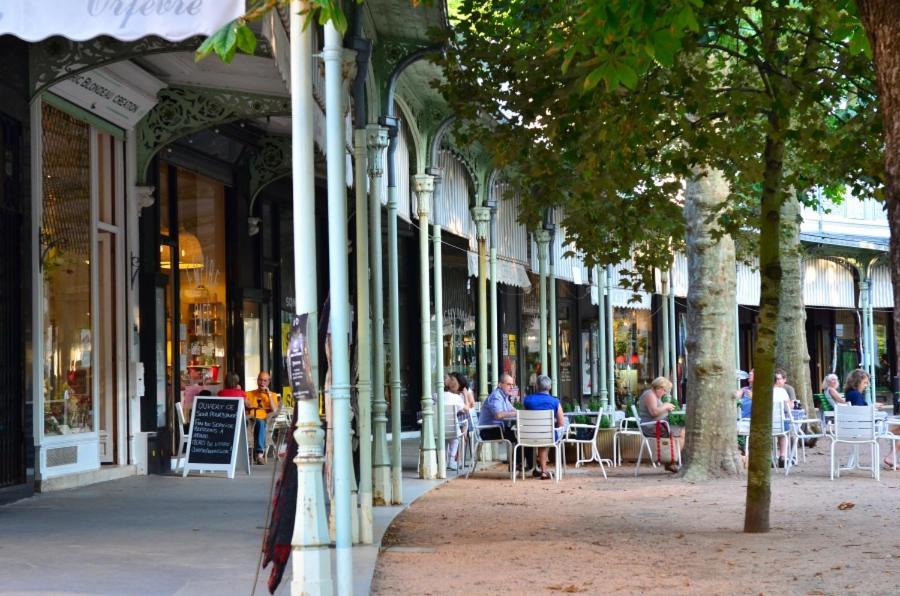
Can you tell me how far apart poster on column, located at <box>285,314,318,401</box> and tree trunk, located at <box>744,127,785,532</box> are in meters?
5.53

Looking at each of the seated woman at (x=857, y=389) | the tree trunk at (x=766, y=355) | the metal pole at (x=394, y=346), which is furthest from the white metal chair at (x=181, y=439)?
the seated woman at (x=857, y=389)

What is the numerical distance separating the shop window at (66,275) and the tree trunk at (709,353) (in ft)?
24.3

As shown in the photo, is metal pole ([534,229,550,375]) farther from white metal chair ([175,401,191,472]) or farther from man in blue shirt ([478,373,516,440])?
white metal chair ([175,401,191,472])

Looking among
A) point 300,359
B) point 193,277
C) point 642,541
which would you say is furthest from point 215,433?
point 300,359

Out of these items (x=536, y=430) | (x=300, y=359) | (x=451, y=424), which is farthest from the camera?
(x=451, y=424)

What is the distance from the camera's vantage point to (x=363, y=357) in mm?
10266

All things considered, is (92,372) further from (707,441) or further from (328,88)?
(328,88)

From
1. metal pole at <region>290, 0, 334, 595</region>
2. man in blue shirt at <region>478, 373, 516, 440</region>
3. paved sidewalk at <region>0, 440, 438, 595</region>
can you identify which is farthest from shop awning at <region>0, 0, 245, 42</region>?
man in blue shirt at <region>478, 373, 516, 440</region>

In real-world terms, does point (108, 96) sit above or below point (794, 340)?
above

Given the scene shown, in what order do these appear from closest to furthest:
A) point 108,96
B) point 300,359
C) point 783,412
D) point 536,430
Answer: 1. point 300,359
2. point 108,96
3. point 536,430
4. point 783,412

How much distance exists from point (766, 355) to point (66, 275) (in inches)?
304

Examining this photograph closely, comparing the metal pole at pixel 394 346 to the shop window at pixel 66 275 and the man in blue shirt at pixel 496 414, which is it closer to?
the shop window at pixel 66 275

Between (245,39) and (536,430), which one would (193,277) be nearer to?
(536,430)

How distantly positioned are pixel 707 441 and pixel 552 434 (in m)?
2.01
